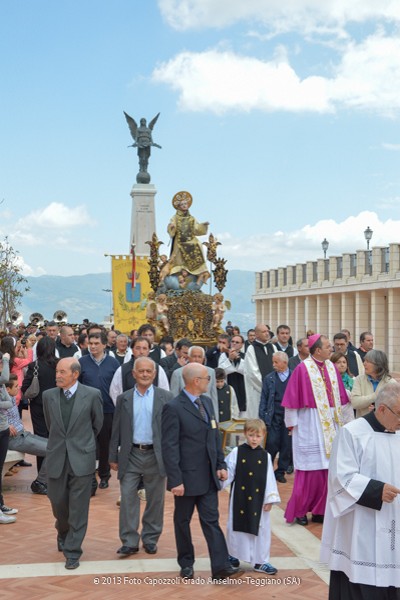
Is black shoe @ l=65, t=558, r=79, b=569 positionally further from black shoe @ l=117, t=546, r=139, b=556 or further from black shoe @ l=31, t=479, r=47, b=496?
black shoe @ l=31, t=479, r=47, b=496

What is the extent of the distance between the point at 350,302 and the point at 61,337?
31.8m

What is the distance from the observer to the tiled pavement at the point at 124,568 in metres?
6.24

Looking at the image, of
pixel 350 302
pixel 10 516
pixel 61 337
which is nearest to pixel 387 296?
pixel 350 302

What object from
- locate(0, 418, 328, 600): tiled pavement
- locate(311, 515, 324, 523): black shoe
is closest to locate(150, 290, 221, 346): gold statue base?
locate(0, 418, 328, 600): tiled pavement

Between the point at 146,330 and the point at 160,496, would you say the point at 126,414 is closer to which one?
the point at 160,496

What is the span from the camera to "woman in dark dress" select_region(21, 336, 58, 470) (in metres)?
10.0

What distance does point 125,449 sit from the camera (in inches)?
285

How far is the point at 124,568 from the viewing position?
6.80 m

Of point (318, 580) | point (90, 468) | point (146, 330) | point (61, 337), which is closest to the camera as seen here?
point (318, 580)

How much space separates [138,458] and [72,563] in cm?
103

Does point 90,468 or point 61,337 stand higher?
point 61,337

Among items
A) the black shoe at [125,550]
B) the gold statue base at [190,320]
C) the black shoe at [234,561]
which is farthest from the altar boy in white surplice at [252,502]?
the gold statue base at [190,320]

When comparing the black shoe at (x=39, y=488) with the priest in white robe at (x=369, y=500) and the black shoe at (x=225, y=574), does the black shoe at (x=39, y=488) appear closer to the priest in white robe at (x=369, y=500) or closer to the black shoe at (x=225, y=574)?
the black shoe at (x=225, y=574)

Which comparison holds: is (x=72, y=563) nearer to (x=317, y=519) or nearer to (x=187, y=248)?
(x=317, y=519)
